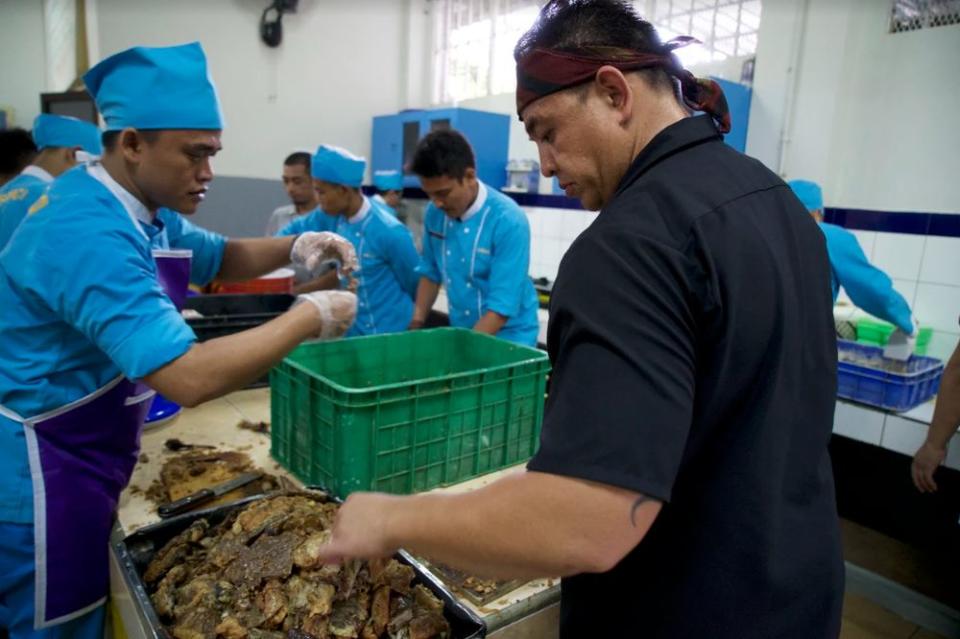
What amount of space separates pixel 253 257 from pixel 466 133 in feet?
10.1

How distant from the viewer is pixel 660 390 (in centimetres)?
60

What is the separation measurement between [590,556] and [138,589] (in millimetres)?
834

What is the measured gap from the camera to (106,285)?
3.49 feet

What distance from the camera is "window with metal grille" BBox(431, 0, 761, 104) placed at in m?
3.71

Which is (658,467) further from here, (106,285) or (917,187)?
(917,187)

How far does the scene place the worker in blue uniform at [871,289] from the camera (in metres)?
2.37

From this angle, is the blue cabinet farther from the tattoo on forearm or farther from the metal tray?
the tattoo on forearm

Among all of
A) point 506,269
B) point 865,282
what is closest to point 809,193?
point 865,282

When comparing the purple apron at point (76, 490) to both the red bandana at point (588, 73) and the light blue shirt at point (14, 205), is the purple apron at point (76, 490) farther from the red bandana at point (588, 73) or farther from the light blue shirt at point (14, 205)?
Answer: the light blue shirt at point (14, 205)

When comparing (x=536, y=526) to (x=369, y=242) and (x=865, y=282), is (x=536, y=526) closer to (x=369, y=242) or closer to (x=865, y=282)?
(x=865, y=282)

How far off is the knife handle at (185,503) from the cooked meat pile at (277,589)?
0.13 meters

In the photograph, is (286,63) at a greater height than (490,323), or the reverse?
(286,63)

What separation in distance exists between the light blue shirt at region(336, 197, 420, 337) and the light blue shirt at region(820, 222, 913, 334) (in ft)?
6.09

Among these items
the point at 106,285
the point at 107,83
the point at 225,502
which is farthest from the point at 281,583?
the point at 107,83
